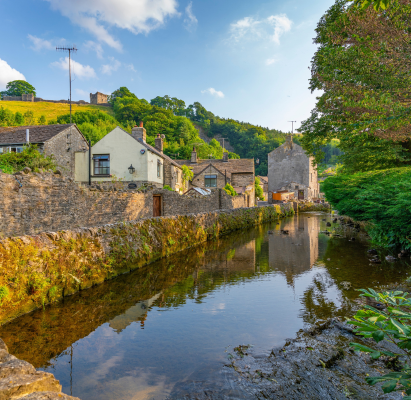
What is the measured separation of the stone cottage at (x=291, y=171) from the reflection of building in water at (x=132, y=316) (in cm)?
4444

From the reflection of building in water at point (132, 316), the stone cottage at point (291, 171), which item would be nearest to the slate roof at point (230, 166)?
the stone cottage at point (291, 171)

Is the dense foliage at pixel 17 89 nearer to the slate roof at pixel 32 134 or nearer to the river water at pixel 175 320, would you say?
the slate roof at pixel 32 134

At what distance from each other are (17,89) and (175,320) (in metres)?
142

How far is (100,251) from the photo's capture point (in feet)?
24.4

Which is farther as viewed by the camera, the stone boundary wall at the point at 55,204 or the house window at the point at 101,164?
the house window at the point at 101,164

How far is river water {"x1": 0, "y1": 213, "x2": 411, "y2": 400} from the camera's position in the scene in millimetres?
3750

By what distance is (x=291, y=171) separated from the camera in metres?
50.4

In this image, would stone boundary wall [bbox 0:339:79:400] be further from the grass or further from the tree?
the tree

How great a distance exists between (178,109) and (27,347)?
131 metres

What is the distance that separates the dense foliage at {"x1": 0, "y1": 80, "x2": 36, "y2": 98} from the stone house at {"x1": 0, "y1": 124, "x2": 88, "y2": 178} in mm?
108898

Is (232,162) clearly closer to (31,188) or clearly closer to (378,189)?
(378,189)

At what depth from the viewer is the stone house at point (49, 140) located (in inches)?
1003

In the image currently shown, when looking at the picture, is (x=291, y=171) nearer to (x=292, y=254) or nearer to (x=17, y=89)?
(x=292, y=254)

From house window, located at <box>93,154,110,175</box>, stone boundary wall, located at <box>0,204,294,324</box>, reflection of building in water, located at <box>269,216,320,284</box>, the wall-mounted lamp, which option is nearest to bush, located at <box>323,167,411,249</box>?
reflection of building in water, located at <box>269,216,320,284</box>
